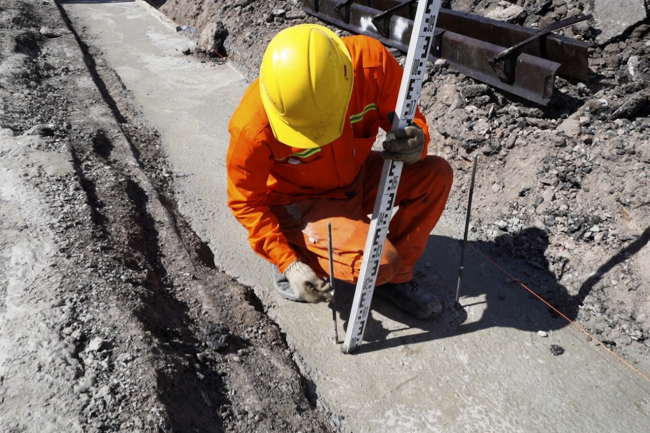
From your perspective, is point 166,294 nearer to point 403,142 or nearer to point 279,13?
point 403,142

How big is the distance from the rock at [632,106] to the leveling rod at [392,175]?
207 cm

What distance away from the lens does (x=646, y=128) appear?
11.1 ft

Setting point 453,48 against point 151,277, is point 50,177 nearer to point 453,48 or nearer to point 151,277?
point 151,277

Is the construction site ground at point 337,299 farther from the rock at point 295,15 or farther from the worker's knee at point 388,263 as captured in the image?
the rock at point 295,15

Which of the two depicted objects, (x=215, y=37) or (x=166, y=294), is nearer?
(x=166, y=294)

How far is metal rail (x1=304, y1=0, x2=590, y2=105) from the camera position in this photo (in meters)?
3.97

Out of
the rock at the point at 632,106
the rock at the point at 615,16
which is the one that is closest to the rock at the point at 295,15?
the rock at the point at 615,16

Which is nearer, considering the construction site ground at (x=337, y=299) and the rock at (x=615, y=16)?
the construction site ground at (x=337, y=299)

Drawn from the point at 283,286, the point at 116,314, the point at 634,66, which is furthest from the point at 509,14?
the point at 116,314

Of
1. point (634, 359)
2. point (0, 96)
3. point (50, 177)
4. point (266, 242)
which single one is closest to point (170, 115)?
point (0, 96)

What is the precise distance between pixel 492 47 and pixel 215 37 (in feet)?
15.2

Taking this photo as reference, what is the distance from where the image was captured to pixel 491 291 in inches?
125

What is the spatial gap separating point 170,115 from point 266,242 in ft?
12.0

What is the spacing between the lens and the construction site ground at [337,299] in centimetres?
225
